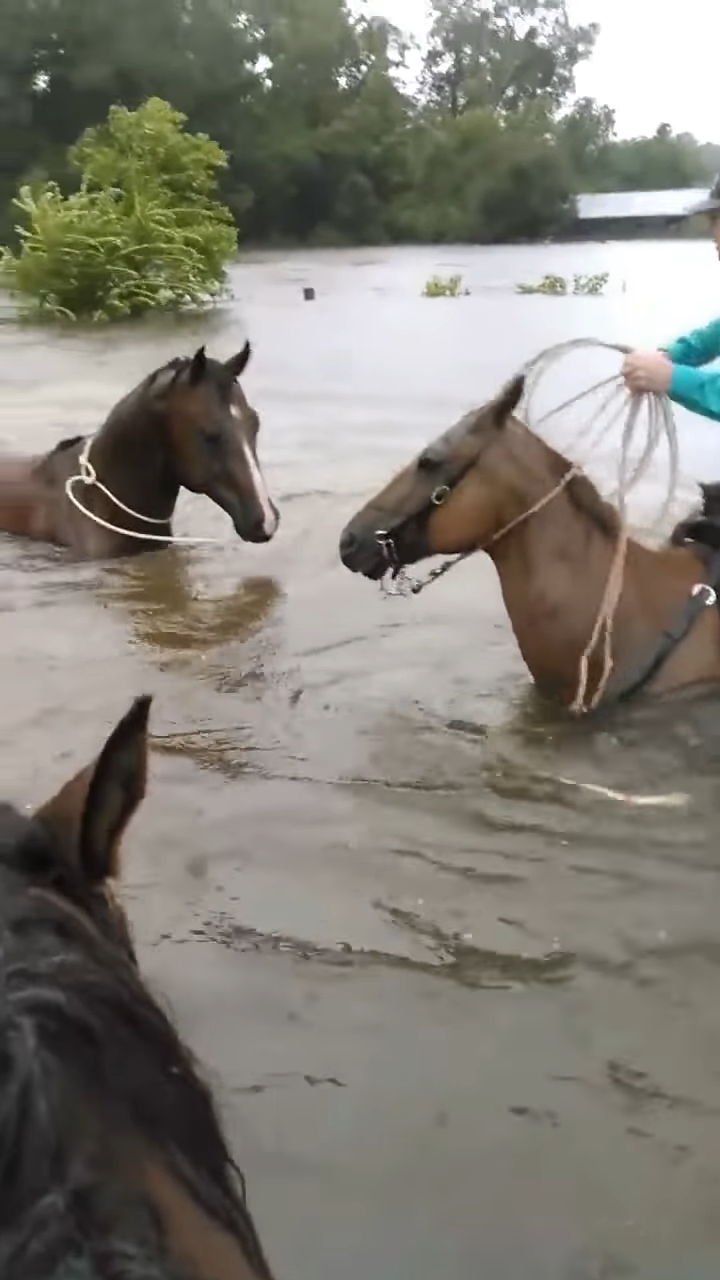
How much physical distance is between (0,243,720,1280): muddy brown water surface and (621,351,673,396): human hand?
36.2 inches

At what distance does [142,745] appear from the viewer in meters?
1.73

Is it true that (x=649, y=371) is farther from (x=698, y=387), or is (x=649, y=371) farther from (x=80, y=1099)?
(x=80, y=1099)

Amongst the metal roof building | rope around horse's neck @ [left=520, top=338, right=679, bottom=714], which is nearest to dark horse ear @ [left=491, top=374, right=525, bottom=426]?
rope around horse's neck @ [left=520, top=338, right=679, bottom=714]

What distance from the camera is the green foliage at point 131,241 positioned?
2102 cm

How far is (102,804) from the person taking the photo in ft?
5.50

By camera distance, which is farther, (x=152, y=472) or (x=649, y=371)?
(x=152, y=472)

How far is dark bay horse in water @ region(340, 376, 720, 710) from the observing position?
4.20 metres

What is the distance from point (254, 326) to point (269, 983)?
1895 centimetres

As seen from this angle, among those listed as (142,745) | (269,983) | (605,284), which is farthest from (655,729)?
(605,284)

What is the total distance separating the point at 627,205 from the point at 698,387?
2008 inches

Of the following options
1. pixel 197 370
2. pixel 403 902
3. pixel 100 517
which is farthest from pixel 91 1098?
pixel 100 517

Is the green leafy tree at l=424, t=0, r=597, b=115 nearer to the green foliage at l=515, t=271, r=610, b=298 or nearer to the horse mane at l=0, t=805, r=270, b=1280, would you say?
the green foliage at l=515, t=271, r=610, b=298

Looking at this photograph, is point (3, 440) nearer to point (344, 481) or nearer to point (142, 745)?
point (344, 481)

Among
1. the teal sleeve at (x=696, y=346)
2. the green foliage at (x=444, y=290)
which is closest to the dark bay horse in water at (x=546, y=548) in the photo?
the teal sleeve at (x=696, y=346)
